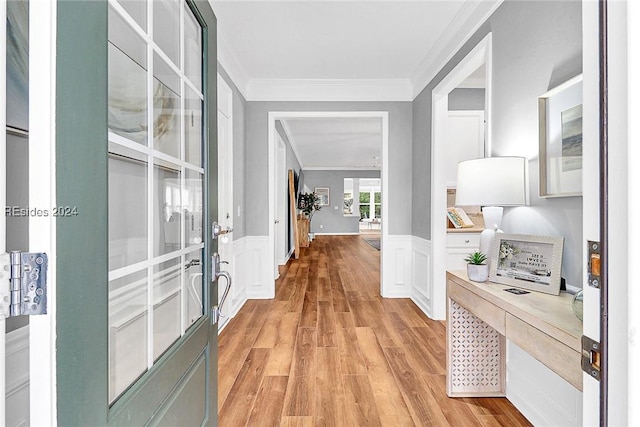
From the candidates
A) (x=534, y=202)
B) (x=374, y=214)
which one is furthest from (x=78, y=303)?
(x=374, y=214)

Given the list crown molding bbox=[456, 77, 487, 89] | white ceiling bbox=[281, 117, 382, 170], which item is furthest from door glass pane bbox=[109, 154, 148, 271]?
crown molding bbox=[456, 77, 487, 89]

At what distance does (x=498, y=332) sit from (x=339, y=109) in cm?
287

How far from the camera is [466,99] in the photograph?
11.5ft

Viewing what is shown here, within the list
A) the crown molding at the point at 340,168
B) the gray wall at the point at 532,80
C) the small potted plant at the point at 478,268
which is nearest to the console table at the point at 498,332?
the small potted plant at the point at 478,268

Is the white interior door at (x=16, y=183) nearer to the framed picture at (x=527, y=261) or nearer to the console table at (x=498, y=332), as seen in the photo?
the console table at (x=498, y=332)

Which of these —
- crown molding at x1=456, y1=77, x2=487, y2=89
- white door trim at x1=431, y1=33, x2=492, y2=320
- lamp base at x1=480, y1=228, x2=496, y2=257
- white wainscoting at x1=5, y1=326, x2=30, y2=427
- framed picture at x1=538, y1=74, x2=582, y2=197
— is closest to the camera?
white wainscoting at x1=5, y1=326, x2=30, y2=427

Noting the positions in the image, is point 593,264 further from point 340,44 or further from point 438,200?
point 340,44

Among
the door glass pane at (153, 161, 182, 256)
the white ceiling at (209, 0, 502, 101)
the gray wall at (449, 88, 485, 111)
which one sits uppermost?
the white ceiling at (209, 0, 502, 101)

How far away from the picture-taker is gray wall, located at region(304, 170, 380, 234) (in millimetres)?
11438

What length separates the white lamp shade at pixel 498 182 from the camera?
1.65 m

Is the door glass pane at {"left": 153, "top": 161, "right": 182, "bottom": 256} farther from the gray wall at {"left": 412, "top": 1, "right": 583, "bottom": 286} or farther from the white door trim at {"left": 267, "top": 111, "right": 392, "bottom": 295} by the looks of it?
the white door trim at {"left": 267, "top": 111, "right": 392, "bottom": 295}

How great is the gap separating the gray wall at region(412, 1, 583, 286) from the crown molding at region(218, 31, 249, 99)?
2040 millimetres

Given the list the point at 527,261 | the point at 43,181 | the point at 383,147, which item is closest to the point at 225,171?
the point at 383,147

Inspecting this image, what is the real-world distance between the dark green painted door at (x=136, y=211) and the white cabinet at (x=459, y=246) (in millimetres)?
2584
